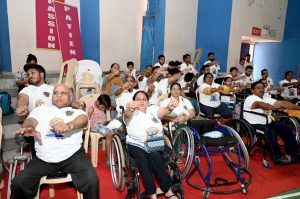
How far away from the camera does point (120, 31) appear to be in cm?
609

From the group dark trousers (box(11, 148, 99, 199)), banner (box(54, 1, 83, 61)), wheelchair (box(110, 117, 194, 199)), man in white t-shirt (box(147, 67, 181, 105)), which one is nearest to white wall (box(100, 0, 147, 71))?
banner (box(54, 1, 83, 61))

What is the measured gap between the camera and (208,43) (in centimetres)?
750

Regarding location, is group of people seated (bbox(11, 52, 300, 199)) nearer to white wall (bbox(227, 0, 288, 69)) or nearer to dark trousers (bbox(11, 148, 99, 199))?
dark trousers (bbox(11, 148, 99, 199))

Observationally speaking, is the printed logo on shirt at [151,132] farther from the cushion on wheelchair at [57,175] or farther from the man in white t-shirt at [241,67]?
the man in white t-shirt at [241,67]

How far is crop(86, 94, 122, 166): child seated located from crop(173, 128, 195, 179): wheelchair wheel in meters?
0.71

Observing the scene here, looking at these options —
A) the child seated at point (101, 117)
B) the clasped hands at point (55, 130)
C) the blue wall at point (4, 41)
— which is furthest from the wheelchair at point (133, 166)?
the blue wall at point (4, 41)

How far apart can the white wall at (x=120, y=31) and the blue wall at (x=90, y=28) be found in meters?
0.12

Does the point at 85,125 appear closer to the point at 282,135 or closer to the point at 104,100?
the point at 104,100

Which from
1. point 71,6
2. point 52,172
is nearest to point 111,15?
point 71,6

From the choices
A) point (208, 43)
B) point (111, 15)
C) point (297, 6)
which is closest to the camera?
point (111, 15)

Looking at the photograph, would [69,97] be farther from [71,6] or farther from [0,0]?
[71,6]

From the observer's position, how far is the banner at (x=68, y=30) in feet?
16.0

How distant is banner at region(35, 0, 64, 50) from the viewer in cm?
464

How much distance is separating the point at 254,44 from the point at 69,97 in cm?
957
